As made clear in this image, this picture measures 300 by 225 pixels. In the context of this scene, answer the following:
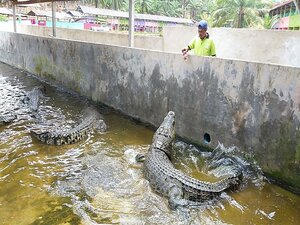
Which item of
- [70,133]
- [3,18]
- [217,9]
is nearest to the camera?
[70,133]

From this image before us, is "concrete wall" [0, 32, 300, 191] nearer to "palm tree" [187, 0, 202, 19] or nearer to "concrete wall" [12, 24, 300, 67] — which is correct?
"concrete wall" [12, 24, 300, 67]

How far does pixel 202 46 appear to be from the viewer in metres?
5.85

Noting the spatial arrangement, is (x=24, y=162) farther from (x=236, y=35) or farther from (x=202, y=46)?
(x=236, y=35)

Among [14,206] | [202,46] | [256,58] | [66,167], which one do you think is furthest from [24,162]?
[256,58]

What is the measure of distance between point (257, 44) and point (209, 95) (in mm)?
4209

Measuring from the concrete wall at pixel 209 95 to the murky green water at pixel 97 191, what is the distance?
610 mm

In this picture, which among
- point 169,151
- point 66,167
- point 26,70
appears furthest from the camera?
point 26,70

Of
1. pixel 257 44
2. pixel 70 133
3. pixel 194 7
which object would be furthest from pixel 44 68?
pixel 194 7

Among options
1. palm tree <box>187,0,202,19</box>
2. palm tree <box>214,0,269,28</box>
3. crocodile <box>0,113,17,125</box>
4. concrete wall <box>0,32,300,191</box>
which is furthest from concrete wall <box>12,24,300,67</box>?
palm tree <box>187,0,202,19</box>

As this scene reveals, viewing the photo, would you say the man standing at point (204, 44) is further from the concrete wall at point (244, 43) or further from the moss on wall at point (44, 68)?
the moss on wall at point (44, 68)

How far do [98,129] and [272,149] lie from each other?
361 cm

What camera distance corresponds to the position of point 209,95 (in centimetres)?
520

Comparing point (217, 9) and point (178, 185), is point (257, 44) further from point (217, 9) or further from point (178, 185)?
point (217, 9)

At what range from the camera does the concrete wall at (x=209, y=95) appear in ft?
13.8
